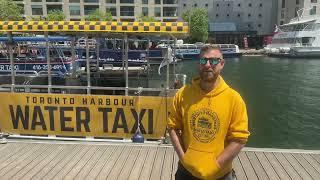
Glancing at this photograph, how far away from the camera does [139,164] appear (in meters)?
7.91

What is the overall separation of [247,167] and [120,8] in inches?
3682

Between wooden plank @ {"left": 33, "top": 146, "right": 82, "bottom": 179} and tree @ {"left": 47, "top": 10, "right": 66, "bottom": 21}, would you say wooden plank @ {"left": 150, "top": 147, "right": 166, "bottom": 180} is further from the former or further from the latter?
tree @ {"left": 47, "top": 10, "right": 66, "bottom": 21}

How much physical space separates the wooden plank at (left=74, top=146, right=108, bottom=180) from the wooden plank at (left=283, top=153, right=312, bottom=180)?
432cm

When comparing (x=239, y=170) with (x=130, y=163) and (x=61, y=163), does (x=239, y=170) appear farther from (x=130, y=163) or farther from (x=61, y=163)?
(x=61, y=163)

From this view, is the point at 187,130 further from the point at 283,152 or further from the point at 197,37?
the point at 197,37

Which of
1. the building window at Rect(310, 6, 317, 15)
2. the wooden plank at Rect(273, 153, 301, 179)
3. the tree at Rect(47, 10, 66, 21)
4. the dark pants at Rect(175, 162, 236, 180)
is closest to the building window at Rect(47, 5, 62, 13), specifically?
the tree at Rect(47, 10, 66, 21)

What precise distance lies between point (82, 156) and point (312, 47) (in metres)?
77.0

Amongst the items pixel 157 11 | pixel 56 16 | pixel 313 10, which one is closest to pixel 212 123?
pixel 56 16

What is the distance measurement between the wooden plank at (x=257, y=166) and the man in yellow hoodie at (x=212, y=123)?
11.2ft

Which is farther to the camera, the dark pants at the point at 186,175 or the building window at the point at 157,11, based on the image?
the building window at the point at 157,11

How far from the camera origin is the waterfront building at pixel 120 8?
96.2 metres

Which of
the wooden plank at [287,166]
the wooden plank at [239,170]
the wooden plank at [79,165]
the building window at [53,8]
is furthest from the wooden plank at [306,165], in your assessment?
the building window at [53,8]

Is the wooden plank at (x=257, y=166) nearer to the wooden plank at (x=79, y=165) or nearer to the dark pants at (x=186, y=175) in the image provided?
the dark pants at (x=186, y=175)

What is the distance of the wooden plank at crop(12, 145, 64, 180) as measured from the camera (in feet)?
23.8
